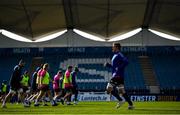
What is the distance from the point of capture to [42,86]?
2167cm

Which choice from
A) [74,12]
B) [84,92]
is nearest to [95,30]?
[74,12]

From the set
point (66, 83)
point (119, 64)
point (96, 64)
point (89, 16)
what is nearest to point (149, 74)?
point (96, 64)

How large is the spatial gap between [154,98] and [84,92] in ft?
20.2

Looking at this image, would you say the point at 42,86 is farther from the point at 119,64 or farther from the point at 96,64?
the point at 96,64

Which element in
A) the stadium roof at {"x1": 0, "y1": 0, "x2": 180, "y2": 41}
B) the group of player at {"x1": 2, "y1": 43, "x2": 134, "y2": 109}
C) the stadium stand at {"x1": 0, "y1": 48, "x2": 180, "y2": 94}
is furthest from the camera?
the stadium stand at {"x1": 0, "y1": 48, "x2": 180, "y2": 94}

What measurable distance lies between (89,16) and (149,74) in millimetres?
9641

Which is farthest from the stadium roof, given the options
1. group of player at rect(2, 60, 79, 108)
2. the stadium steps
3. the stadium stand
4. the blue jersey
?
the blue jersey

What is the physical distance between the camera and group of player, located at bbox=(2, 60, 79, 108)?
20247mm

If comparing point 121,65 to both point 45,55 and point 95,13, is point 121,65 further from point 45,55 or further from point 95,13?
point 45,55

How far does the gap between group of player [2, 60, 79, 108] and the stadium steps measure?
18.8 meters

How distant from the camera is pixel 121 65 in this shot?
16.2 meters

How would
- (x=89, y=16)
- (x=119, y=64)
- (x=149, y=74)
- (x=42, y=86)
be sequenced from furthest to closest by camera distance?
(x=149, y=74), (x=89, y=16), (x=42, y=86), (x=119, y=64)

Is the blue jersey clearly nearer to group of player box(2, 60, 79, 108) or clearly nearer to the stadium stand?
group of player box(2, 60, 79, 108)

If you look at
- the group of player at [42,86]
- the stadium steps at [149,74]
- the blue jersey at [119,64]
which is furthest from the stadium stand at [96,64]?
the blue jersey at [119,64]
